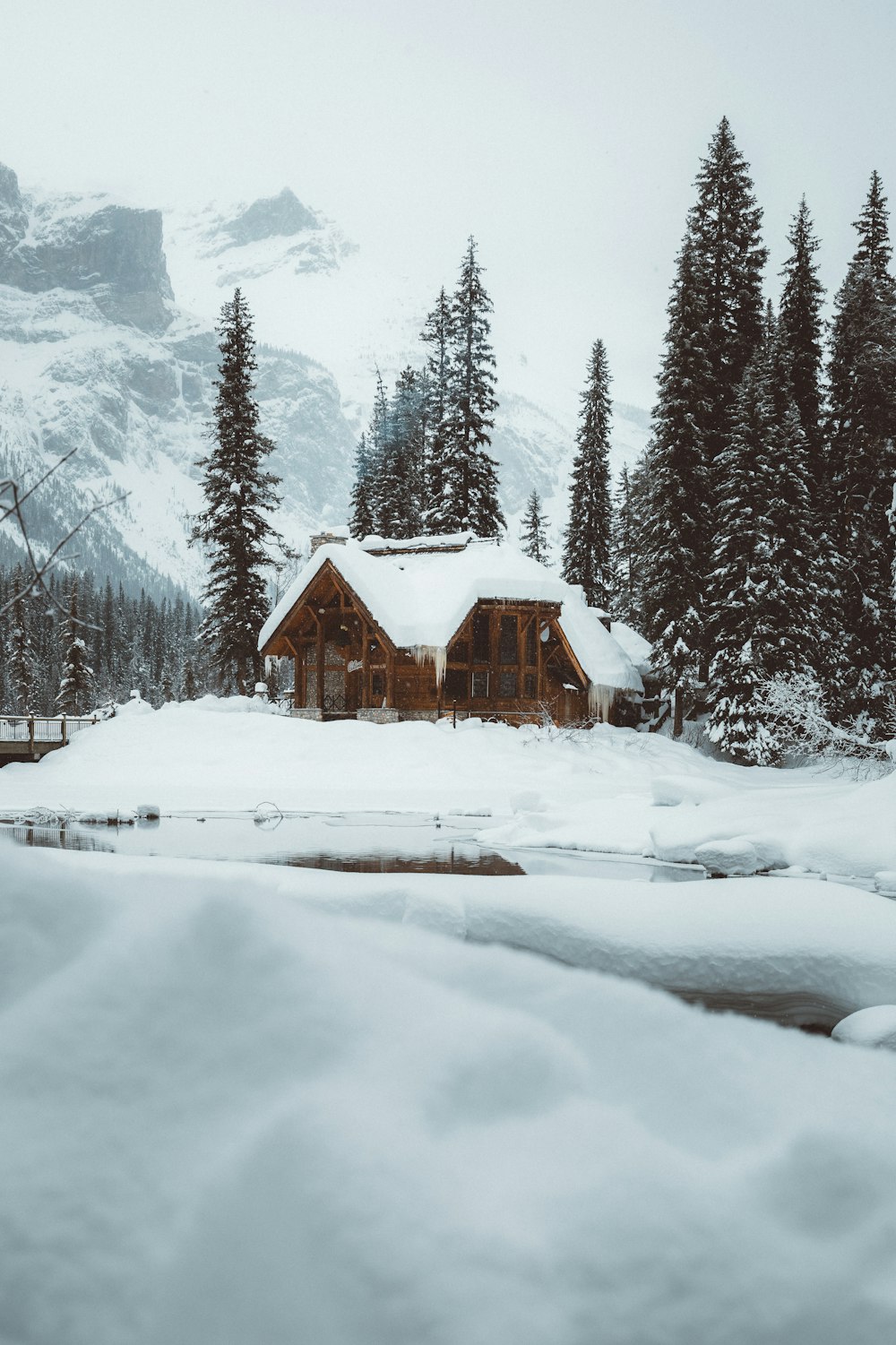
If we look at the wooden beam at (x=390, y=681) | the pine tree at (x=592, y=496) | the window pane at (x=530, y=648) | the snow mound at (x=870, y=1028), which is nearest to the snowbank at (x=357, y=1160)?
the snow mound at (x=870, y=1028)

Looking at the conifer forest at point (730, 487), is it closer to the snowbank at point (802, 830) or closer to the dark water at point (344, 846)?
the snowbank at point (802, 830)

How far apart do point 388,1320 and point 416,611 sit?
24.6 meters

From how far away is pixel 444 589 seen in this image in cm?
2753

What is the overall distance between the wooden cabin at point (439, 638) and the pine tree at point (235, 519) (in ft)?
8.40

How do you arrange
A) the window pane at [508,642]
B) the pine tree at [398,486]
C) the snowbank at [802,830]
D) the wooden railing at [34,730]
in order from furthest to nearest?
the pine tree at [398,486] < the window pane at [508,642] < the wooden railing at [34,730] < the snowbank at [802,830]

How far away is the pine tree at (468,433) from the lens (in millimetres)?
35656

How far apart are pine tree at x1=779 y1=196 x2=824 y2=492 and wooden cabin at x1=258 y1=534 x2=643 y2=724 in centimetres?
1000

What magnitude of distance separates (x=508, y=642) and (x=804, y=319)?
14.8 m

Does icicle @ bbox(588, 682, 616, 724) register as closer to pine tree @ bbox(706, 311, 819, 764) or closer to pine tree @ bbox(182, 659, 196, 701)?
pine tree @ bbox(706, 311, 819, 764)

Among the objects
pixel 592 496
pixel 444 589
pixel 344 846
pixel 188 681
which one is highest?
pixel 592 496

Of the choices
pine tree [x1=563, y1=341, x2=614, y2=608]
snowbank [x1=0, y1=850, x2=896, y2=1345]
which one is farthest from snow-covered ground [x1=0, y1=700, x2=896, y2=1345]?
pine tree [x1=563, y1=341, x2=614, y2=608]

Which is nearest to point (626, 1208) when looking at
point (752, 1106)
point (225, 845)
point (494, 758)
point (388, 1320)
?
point (388, 1320)

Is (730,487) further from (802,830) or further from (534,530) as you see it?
(534,530)

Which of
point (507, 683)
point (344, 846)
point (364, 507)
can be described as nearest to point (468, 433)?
point (364, 507)
